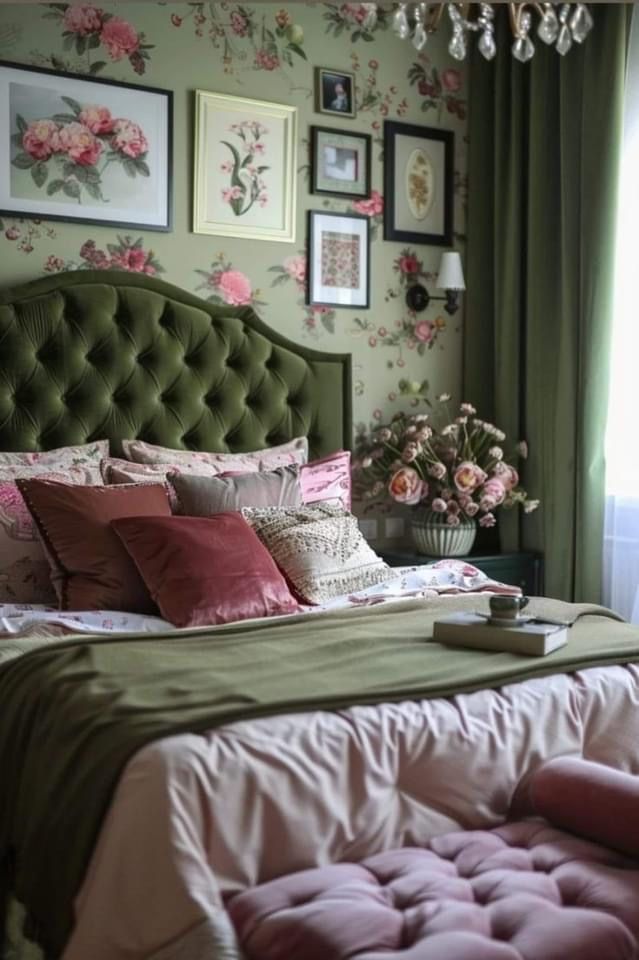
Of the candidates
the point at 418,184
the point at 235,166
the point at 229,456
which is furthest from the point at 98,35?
the point at 229,456

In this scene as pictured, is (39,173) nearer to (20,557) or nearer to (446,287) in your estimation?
(20,557)

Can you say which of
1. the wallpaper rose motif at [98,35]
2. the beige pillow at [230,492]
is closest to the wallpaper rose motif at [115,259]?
the wallpaper rose motif at [98,35]

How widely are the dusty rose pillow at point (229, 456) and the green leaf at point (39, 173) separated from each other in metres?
0.94

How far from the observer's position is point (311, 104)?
418 cm

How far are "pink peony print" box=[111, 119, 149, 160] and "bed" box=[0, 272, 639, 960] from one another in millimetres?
1865

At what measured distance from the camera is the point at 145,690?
6.63 feet

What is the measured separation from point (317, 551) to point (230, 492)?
38 centimetres

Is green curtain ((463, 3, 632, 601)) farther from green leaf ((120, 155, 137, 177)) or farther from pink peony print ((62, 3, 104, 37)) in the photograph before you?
pink peony print ((62, 3, 104, 37))

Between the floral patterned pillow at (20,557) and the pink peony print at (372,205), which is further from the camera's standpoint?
the pink peony print at (372,205)

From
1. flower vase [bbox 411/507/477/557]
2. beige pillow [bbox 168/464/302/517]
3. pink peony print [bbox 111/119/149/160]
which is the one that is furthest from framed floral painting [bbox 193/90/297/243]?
flower vase [bbox 411/507/477/557]

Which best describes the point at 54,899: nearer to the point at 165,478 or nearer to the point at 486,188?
the point at 165,478

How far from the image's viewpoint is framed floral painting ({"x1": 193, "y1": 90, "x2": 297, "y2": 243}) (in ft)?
13.0

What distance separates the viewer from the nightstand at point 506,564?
4.07 meters

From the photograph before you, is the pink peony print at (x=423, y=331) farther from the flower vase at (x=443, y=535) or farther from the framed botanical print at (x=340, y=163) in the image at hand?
the flower vase at (x=443, y=535)
